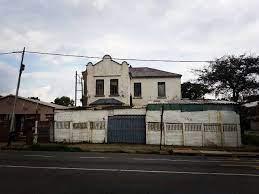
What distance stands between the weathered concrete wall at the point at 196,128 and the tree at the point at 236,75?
738 centimetres

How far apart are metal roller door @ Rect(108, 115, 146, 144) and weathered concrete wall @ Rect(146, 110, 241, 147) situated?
0.60m

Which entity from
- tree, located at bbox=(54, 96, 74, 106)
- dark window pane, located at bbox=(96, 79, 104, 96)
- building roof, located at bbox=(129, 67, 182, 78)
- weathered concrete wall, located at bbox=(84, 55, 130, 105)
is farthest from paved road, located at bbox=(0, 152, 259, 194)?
tree, located at bbox=(54, 96, 74, 106)

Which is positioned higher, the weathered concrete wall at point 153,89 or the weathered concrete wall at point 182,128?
the weathered concrete wall at point 153,89

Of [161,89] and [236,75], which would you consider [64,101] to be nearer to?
[161,89]

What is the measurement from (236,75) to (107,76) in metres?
14.3

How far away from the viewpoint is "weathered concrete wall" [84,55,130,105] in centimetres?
3338

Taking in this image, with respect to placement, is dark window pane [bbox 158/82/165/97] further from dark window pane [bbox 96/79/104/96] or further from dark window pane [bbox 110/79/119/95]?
dark window pane [bbox 96/79/104/96]

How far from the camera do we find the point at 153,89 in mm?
36062

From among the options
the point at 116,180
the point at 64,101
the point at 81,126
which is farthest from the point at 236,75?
the point at 64,101

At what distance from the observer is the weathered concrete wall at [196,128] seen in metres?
24.1

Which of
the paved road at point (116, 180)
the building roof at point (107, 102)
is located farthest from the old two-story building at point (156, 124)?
the paved road at point (116, 180)

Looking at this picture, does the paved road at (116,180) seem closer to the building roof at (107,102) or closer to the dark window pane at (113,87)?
the building roof at (107,102)

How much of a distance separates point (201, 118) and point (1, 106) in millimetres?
22246

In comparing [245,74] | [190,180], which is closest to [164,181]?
[190,180]
